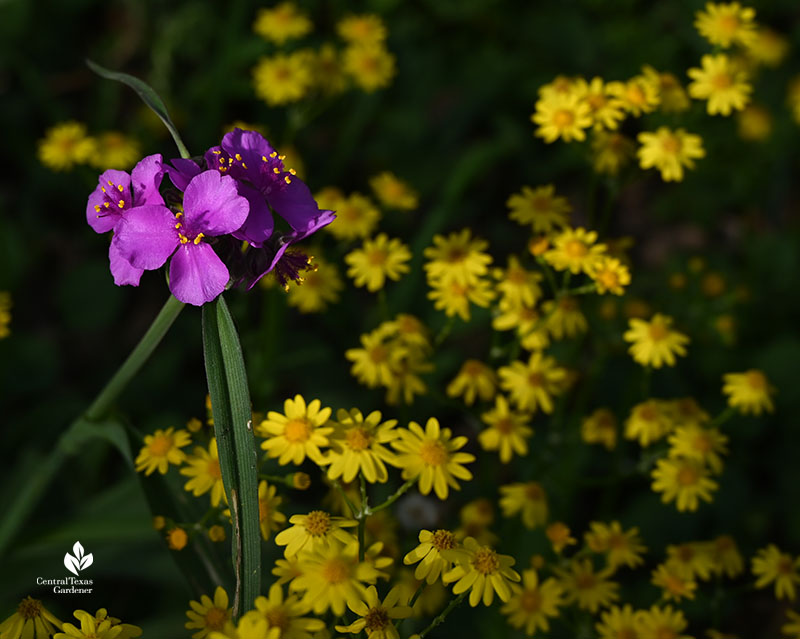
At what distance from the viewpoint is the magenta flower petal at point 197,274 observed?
1.40 m

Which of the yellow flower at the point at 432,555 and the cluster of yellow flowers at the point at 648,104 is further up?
the cluster of yellow flowers at the point at 648,104

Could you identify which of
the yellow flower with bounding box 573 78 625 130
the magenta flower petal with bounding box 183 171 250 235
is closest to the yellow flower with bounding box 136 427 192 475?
the magenta flower petal with bounding box 183 171 250 235

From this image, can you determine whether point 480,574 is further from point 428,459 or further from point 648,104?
point 648,104

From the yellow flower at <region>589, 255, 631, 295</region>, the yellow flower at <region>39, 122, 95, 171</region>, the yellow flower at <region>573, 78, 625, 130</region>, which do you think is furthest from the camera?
the yellow flower at <region>39, 122, 95, 171</region>

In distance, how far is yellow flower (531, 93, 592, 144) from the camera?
2.19 meters

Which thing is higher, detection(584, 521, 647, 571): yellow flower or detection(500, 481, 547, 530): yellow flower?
detection(500, 481, 547, 530): yellow flower

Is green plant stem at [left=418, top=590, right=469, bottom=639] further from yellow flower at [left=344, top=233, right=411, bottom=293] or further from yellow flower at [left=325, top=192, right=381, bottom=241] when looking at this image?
yellow flower at [left=325, top=192, right=381, bottom=241]

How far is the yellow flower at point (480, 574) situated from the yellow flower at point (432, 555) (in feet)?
0.08

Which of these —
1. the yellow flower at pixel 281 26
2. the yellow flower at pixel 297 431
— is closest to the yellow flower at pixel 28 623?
the yellow flower at pixel 297 431

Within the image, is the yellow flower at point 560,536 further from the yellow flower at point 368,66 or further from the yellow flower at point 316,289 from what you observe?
the yellow flower at point 368,66

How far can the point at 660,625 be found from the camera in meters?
1.73

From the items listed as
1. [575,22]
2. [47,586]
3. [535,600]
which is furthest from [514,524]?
[575,22]

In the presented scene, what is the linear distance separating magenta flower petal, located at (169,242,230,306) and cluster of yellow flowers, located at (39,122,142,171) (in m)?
1.86

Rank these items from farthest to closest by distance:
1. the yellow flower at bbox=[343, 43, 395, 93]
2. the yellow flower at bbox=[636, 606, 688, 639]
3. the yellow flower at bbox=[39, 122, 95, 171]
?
the yellow flower at bbox=[343, 43, 395, 93]
the yellow flower at bbox=[39, 122, 95, 171]
the yellow flower at bbox=[636, 606, 688, 639]
